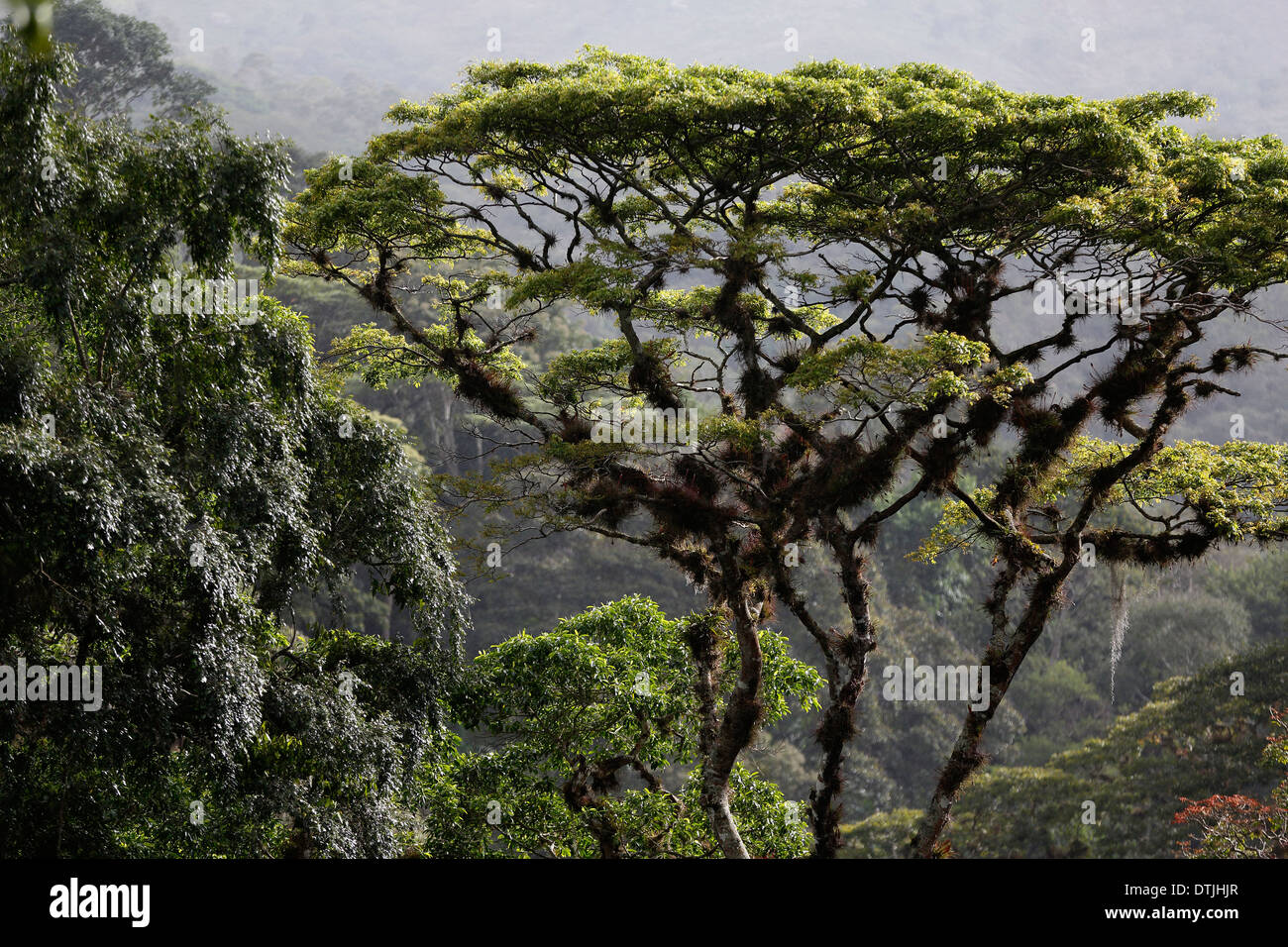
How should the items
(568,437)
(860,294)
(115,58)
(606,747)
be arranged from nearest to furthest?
(860,294), (568,437), (606,747), (115,58)

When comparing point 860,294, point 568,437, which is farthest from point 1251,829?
point 568,437

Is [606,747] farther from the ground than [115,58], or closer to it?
closer to it

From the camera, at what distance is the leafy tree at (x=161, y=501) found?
242 inches

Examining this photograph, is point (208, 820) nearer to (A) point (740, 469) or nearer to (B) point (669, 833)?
(B) point (669, 833)

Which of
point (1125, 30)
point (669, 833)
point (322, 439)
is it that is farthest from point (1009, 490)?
point (1125, 30)

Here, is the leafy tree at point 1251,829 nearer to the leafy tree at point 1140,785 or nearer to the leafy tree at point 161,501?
the leafy tree at point 1140,785

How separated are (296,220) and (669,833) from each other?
268 inches

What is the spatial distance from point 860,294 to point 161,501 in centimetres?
616

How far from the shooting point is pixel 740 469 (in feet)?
30.9

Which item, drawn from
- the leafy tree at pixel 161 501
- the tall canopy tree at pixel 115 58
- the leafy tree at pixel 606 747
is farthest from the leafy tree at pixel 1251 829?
the tall canopy tree at pixel 115 58

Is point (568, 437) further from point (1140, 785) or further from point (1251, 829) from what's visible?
point (1140, 785)

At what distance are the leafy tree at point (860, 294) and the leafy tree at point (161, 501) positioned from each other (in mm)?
2214

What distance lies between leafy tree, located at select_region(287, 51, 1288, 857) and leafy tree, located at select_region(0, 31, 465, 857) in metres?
2.21

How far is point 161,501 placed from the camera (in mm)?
6258
